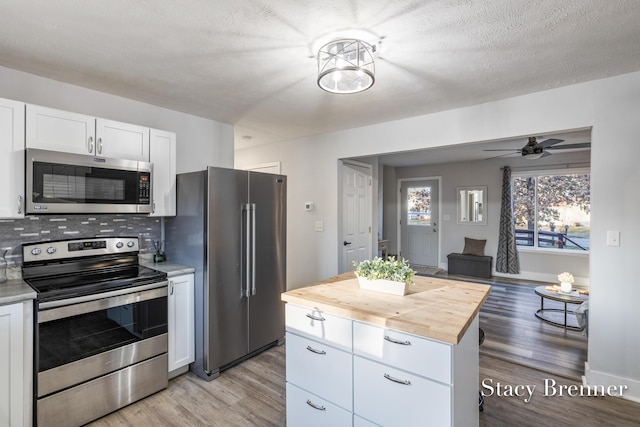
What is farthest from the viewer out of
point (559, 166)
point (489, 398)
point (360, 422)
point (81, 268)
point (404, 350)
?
point (559, 166)

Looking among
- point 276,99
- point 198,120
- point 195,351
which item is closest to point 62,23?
point 276,99

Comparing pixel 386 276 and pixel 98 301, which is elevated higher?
pixel 386 276

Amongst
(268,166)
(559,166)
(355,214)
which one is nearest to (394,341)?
(355,214)

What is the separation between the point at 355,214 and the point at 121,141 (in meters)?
3.03

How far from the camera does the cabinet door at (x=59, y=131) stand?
208 cm

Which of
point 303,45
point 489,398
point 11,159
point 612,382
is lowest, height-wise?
point 489,398

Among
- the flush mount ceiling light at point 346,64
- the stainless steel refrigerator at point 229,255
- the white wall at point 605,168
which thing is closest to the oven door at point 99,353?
the stainless steel refrigerator at point 229,255

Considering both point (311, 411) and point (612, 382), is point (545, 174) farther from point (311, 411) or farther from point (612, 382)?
point (311, 411)

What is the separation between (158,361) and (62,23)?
232 centimetres

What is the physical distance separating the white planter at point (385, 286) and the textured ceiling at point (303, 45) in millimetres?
1478

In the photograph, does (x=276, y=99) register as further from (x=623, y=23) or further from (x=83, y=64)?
(x=623, y=23)

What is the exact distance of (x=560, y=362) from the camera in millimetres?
A: 2861

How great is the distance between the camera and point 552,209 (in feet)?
19.5

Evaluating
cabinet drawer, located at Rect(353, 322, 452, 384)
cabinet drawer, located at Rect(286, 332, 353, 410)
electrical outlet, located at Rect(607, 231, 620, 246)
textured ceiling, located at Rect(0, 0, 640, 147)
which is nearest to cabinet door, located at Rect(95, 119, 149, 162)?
textured ceiling, located at Rect(0, 0, 640, 147)
